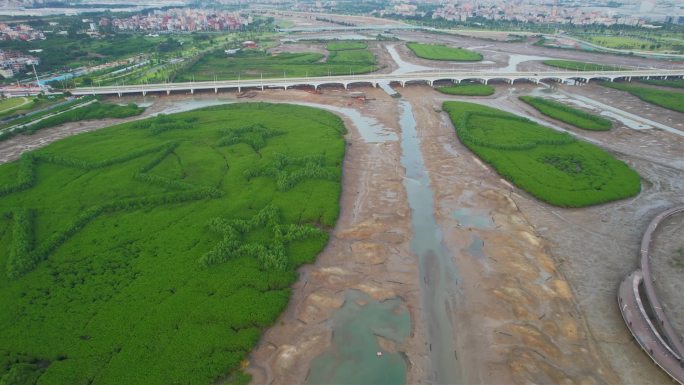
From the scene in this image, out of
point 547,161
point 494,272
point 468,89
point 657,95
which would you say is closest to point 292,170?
point 494,272

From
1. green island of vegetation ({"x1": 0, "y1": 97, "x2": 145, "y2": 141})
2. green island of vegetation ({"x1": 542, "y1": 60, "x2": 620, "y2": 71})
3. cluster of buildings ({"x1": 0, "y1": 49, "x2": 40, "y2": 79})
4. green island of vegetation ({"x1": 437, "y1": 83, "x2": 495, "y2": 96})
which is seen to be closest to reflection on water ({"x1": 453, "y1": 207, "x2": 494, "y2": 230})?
green island of vegetation ({"x1": 437, "y1": 83, "x2": 495, "y2": 96})

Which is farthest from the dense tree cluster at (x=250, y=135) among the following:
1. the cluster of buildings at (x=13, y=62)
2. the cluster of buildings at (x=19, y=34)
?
the cluster of buildings at (x=19, y=34)

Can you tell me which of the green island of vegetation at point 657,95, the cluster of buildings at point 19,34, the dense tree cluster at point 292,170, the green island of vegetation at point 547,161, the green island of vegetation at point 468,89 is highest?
the green island of vegetation at point 657,95

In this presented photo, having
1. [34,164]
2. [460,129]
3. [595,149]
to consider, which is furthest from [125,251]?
[595,149]

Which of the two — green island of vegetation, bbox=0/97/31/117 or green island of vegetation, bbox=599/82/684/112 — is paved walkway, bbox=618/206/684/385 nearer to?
green island of vegetation, bbox=599/82/684/112

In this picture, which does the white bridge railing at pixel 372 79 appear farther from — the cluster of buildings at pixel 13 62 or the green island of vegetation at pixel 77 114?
the cluster of buildings at pixel 13 62
